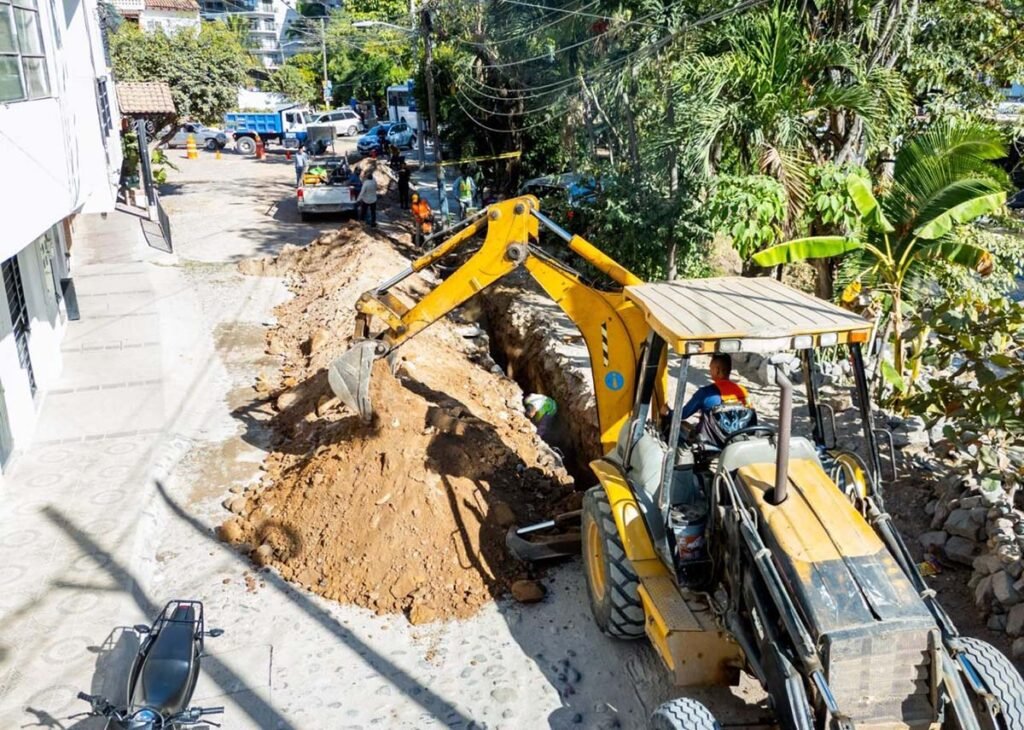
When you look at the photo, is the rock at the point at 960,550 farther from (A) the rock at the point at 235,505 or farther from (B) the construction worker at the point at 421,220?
(B) the construction worker at the point at 421,220

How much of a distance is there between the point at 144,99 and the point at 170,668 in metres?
20.6

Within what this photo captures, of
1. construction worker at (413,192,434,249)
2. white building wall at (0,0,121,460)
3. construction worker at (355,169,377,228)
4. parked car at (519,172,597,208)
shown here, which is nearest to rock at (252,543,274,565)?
white building wall at (0,0,121,460)

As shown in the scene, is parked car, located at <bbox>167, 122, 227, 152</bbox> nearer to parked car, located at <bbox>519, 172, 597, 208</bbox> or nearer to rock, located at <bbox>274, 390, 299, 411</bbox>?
parked car, located at <bbox>519, 172, 597, 208</bbox>

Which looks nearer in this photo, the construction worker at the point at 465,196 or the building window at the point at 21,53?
the building window at the point at 21,53

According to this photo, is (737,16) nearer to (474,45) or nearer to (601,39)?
(601,39)

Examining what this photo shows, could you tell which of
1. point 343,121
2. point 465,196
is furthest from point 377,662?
point 343,121

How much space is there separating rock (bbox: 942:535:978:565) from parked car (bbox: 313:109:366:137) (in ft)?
140

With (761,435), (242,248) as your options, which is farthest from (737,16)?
(242,248)

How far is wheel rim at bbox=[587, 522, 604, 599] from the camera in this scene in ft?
20.8

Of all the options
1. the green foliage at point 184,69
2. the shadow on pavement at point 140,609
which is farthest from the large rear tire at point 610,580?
the green foliage at point 184,69

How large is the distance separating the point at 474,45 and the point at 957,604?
1951 cm

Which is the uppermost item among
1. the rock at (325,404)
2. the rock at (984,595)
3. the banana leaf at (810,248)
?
the banana leaf at (810,248)

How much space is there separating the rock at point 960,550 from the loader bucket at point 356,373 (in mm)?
5100

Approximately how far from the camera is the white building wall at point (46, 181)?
792 cm
